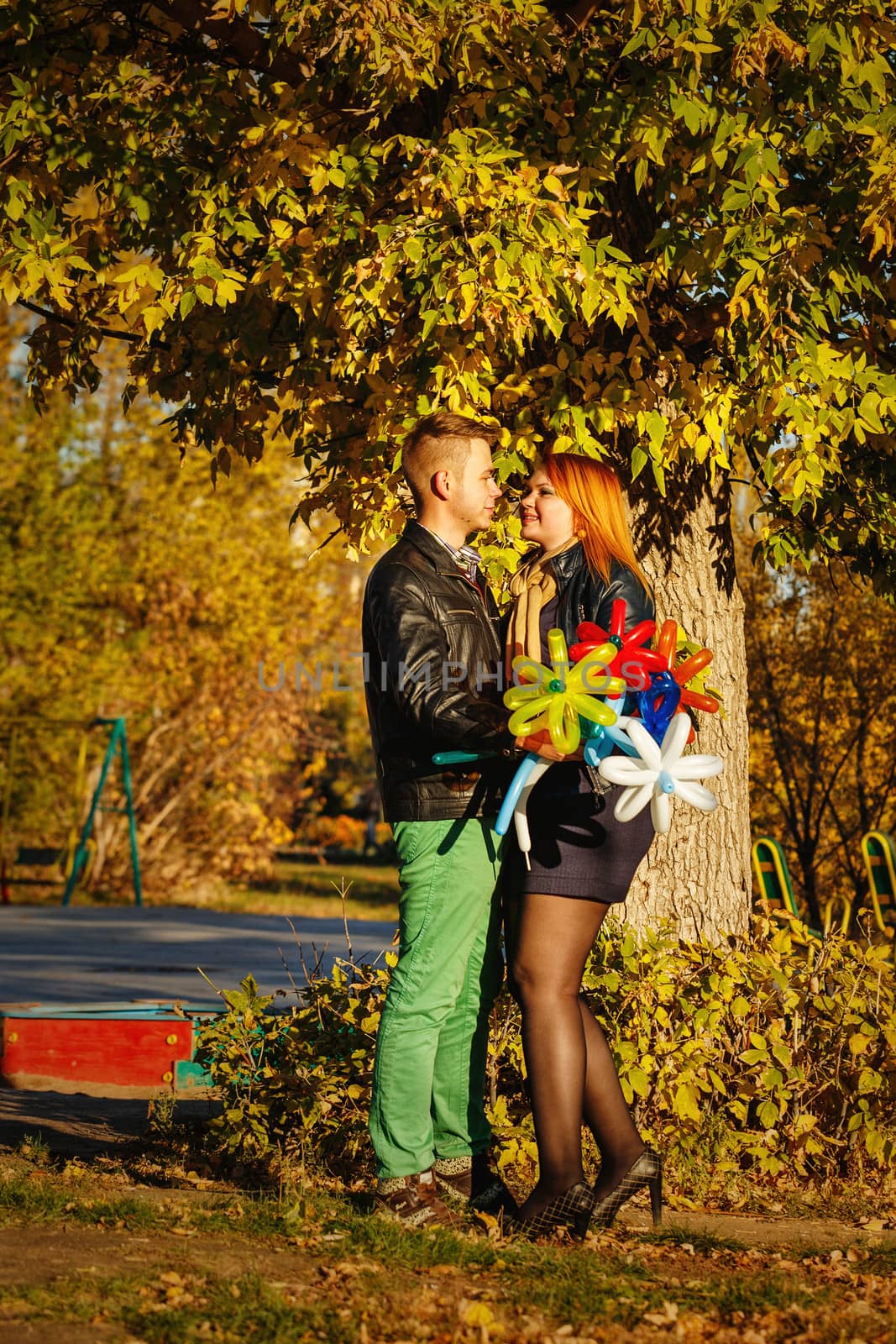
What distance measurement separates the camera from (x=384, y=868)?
32406 mm

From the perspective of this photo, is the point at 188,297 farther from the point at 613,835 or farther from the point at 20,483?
the point at 20,483

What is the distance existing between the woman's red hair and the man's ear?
283mm

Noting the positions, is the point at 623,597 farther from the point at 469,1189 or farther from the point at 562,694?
the point at 469,1189

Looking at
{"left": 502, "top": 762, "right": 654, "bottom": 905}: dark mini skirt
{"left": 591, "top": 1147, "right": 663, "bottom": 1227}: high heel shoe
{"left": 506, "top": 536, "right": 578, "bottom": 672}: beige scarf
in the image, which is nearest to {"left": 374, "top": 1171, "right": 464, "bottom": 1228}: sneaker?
{"left": 591, "top": 1147, "right": 663, "bottom": 1227}: high heel shoe

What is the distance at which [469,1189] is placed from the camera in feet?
13.0

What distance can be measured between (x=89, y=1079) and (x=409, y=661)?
3.61 metres

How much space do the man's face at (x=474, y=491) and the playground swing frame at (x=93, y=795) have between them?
1386 cm

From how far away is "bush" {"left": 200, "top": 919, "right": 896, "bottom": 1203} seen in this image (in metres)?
4.60

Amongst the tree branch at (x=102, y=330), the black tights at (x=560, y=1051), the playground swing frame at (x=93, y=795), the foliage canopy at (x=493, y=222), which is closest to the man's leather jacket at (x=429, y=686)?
the black tights at (x=560, y=1051)

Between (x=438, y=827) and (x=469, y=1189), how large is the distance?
1032 mm

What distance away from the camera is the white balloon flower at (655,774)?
11.5ft

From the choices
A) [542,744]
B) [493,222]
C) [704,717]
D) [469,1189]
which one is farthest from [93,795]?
[542,744]

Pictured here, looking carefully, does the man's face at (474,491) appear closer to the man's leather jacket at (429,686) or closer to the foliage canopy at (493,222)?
the man's leather jacket at (429,686)

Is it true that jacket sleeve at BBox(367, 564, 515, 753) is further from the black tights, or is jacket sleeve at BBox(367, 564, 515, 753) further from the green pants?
the black tights
